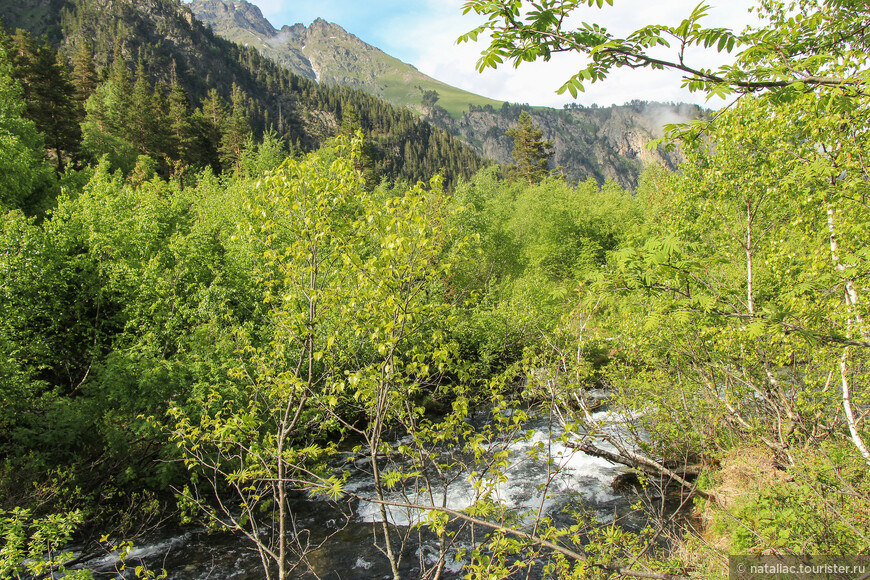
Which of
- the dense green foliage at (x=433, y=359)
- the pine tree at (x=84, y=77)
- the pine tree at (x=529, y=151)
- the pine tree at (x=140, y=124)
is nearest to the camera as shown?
the dense green foliage at (x=433, y=359)

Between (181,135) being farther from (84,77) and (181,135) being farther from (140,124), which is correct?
(84,77)

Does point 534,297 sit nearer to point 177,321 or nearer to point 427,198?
point 177,321

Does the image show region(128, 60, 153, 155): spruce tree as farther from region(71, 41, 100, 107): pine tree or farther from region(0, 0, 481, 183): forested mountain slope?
region(0, 0, 481, 183): forested mountain slope

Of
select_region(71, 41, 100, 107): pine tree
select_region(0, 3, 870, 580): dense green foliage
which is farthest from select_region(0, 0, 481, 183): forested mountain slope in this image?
select_region(0, 3, 870, 580): dense green foliage

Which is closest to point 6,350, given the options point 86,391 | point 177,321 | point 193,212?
point 86,391

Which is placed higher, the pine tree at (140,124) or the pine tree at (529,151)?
the pine tree at (529,151)

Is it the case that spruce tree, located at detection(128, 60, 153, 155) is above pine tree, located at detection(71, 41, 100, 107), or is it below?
below

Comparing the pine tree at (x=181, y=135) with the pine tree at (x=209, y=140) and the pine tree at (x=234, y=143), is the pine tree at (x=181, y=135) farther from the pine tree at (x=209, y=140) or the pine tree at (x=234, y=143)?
the pine tree at (x=234, y=143)

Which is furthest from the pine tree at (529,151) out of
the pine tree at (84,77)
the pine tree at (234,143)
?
the pine tree at (84,77)

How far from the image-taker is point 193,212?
21.9 m

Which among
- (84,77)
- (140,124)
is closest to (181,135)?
(140,124)

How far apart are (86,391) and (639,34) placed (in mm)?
13320

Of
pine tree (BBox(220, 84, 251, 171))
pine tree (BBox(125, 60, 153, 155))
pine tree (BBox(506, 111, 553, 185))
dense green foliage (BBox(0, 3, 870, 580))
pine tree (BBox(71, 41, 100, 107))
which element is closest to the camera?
dense green foliage (BBox(0, 3, 870, 580))

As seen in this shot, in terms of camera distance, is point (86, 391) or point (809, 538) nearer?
point (809, 538)
